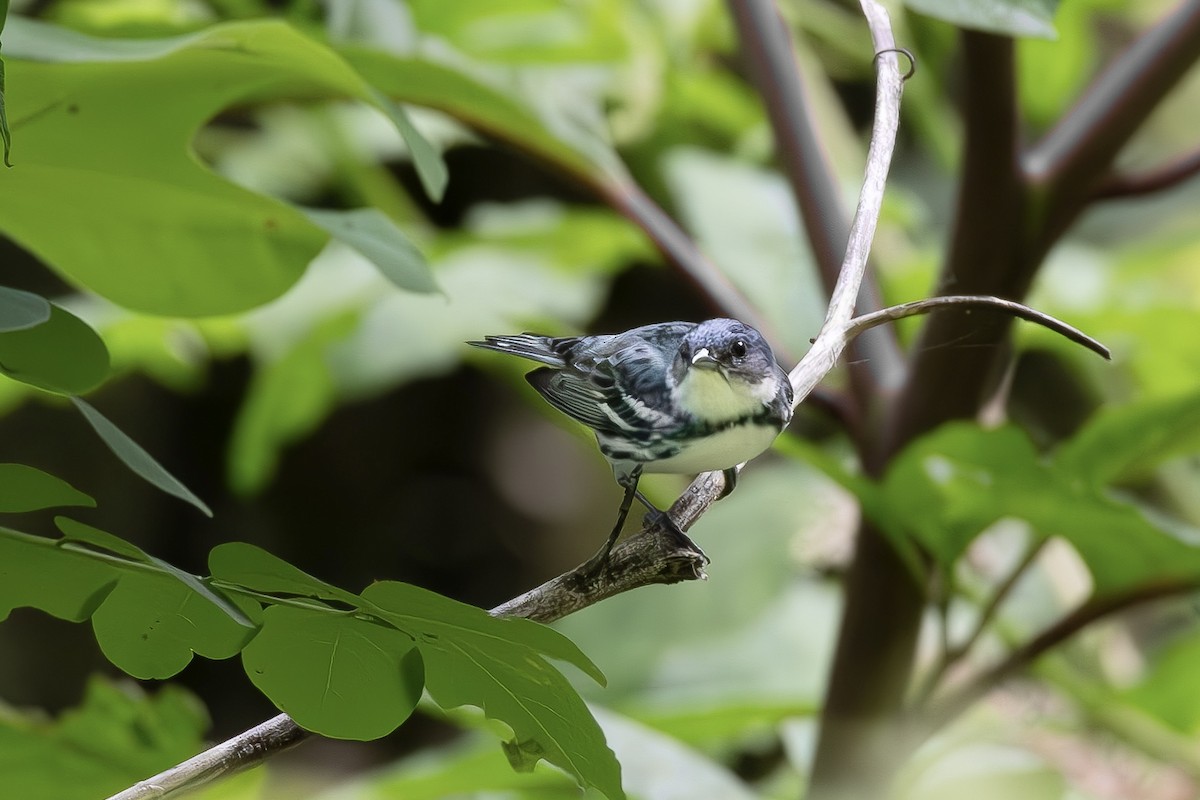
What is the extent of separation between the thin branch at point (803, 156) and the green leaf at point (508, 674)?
1.35ft

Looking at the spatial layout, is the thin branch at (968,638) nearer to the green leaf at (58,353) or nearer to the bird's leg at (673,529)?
the bird's leg at (673,529)

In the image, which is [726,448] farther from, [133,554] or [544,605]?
[133,554]

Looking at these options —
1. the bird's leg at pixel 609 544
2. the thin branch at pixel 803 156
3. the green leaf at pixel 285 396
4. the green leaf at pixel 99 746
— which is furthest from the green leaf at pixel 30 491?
the green leaf at pixel 285 396

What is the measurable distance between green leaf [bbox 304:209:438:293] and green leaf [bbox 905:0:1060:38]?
0.85 feet

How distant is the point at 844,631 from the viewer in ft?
Result: 2.41

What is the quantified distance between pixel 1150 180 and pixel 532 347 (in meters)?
0.44

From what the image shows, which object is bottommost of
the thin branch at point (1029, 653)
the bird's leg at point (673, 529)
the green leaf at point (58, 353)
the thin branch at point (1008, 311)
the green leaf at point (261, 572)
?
the thin branch at point (1029, 653)

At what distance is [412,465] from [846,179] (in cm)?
97

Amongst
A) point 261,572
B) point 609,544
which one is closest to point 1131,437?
point 609,544

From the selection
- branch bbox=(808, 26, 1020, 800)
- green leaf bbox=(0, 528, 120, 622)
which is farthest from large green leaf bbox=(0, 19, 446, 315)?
branch bbox=(808, 26, 1020, 800)

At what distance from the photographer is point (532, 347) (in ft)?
1.47

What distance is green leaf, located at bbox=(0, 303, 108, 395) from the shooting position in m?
0.34

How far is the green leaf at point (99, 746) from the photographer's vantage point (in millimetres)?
575

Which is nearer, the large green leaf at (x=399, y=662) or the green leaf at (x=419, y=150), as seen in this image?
the large green leaf at (x=399, y=662)
